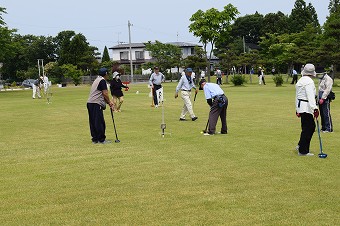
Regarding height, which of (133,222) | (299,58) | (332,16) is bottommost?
(133,222)

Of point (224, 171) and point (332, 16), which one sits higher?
point (332, 16)

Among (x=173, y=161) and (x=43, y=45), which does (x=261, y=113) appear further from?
(x=43, y=45)

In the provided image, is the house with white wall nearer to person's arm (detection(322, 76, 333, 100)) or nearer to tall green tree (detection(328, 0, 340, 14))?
tall green tree (detection(328, 0, 340, 14))

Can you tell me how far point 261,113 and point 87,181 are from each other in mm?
12034

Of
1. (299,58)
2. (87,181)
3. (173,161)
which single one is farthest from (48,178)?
(299,58)

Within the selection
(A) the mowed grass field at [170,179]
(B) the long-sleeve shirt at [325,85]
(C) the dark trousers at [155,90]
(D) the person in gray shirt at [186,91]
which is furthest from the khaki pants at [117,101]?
(B) the long-sleeve shirt at [325,85]

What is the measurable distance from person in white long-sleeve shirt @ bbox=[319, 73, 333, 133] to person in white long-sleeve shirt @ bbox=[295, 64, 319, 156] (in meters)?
3.32

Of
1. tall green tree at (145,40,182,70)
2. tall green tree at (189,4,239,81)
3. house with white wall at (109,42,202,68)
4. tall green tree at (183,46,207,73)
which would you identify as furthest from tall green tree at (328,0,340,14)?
house with white wall at (109,42,202,68)

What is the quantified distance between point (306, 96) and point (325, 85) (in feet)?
12.2

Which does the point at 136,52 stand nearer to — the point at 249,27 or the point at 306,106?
the point at 249,27

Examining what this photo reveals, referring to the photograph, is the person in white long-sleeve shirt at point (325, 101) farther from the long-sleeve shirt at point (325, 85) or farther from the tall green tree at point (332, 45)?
the tall green tree at point (332, 45)

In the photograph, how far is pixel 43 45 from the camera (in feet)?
301

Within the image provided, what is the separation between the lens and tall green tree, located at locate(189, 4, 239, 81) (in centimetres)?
5041

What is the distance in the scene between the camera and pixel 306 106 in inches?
360
